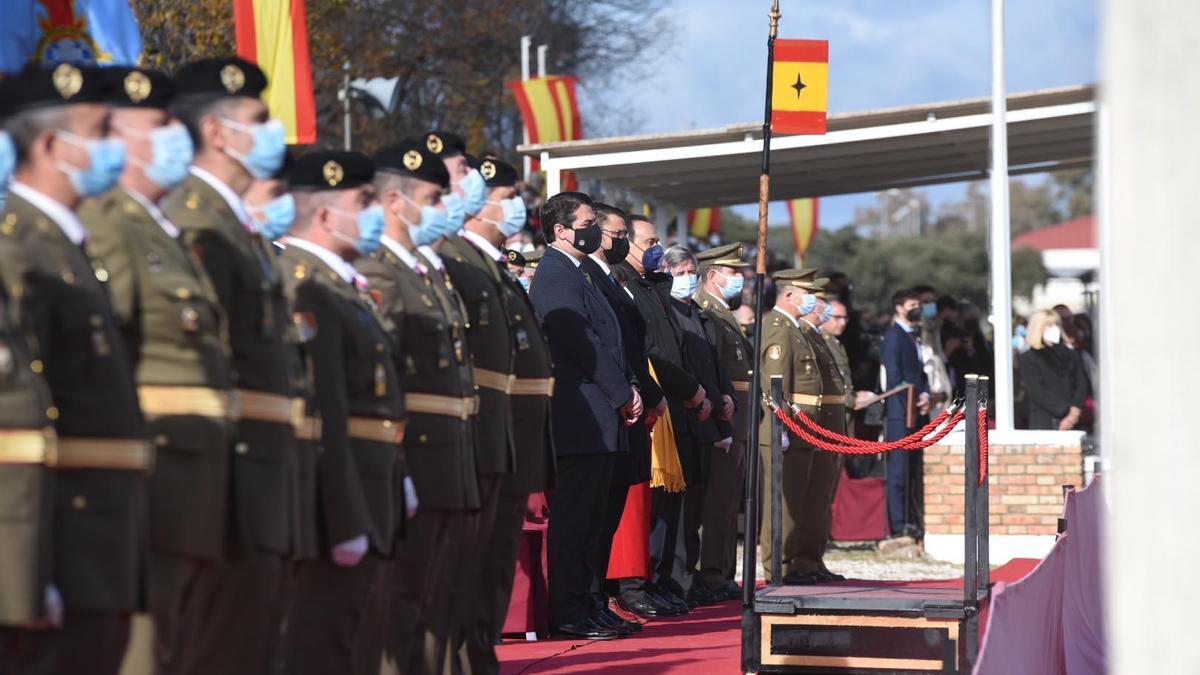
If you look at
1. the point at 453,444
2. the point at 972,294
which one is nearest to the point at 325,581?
the point at 453,444

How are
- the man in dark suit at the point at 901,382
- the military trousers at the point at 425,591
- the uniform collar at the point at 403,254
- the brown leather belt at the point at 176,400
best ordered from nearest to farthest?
the brown leather belt at the point at 176,400
the military trousers at the point at 425,591
the uniform collar at the point at 403,254
the man in dark suit at the point at 901,382

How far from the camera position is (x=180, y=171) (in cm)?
463

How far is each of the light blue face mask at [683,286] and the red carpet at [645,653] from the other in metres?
2.06

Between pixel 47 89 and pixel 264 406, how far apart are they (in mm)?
1075

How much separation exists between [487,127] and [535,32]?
302 centimetres

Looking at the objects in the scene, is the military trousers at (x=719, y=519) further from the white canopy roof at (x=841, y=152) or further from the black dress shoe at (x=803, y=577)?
the white canopy roof at (x=841, y=152)

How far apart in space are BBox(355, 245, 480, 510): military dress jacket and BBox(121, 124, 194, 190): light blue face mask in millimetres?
1580

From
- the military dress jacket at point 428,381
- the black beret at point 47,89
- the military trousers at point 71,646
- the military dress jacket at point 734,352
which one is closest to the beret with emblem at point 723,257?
the military dress jacket at point 734,352

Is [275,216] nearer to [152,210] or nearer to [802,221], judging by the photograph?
[152,210]

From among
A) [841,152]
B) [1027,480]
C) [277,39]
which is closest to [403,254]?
[277,39]

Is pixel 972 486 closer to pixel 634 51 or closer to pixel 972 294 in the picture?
pixel 634 51

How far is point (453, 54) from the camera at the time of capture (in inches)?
1282

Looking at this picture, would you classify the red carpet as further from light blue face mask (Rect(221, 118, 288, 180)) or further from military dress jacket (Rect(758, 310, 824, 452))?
light blue face mask (Rect(221, 118, 288, 180))

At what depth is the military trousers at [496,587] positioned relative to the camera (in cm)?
698
